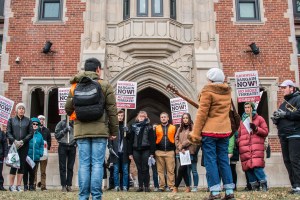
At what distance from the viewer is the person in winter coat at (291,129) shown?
6582 mm

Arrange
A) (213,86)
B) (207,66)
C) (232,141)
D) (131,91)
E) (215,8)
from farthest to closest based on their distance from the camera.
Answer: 1. (215,8)
2. (207,66)
3. (131,91)
4. (232,141)
5. (213,86)

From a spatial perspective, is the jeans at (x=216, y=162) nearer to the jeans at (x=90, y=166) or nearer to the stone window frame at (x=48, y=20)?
the jeans at (x=90, y=166)

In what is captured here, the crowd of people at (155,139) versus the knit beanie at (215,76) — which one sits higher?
the knit beanie at (215,76)

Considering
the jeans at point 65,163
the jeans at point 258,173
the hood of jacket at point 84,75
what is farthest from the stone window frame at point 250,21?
the hood of jacket at point 84,75

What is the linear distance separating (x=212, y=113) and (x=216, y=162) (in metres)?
0.66

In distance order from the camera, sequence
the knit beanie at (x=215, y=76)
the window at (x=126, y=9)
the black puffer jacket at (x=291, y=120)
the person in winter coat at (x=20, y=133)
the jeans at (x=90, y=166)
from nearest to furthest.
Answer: the jeans at (x=90, y=166) < the knit beanie at (x=215, y=76) < the black puffer jacket at (x=291, y=120) < the person in winter coat at (x=20, y=133) < the window at (x=126, y=9)

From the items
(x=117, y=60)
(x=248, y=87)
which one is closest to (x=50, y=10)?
(x=117, y=60)

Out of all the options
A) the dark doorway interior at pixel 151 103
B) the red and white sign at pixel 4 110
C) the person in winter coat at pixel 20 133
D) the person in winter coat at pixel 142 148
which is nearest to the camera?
the person in winter coat at pixel 20 133

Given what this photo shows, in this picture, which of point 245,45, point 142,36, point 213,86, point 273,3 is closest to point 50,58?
point 142,36

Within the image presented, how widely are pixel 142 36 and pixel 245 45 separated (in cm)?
346

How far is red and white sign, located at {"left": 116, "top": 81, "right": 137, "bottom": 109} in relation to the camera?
10789 millimetres

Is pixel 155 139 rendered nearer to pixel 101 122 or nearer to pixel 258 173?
pixel 258 173

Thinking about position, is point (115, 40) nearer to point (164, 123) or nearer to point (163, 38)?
point (163, 38)

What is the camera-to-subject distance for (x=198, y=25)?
13.3 meters
